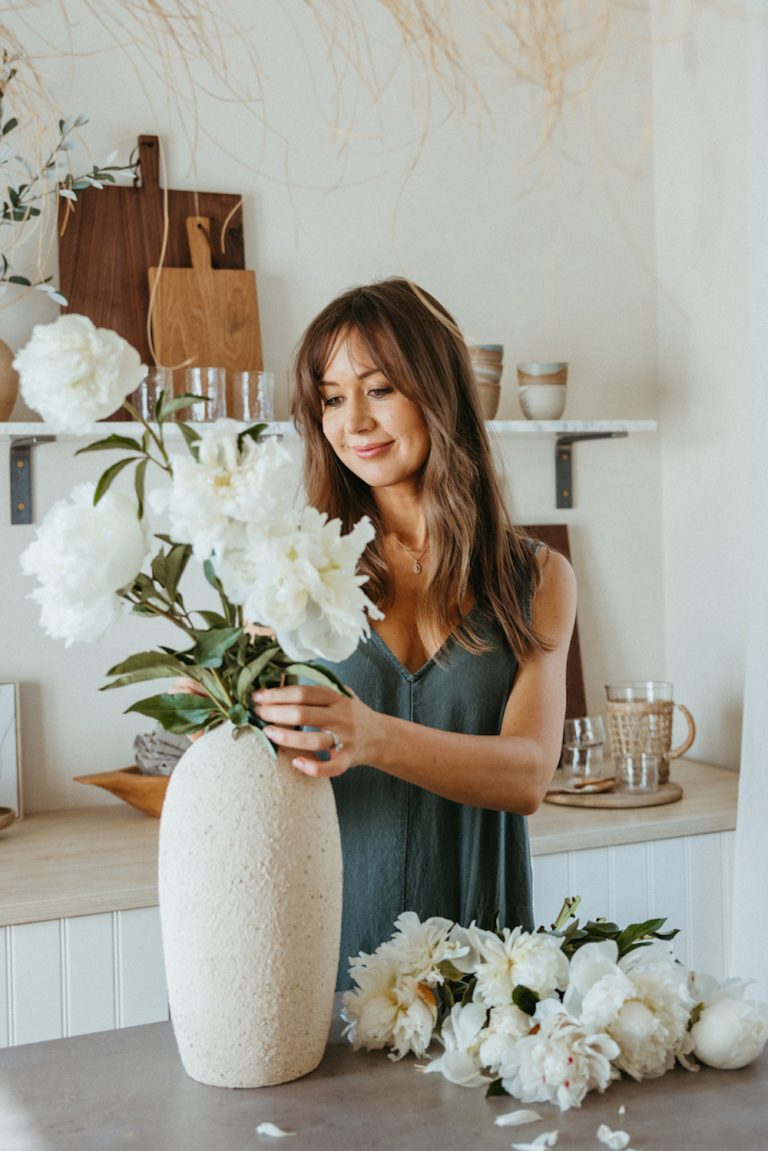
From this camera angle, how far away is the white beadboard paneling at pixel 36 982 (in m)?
1.87

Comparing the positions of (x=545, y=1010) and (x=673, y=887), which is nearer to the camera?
(x=545, y=1010)

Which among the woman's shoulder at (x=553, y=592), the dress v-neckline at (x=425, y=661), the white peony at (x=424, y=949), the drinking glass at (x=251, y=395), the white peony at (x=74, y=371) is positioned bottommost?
the white peony at (x=424, y=949)

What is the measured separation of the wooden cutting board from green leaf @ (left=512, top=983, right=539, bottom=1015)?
1.70 m

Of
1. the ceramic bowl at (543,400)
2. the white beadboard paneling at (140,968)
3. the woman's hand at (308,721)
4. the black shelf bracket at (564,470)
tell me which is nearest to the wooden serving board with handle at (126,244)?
the ceramic bowl at (543,400)

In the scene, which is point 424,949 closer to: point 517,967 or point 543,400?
point 517,967

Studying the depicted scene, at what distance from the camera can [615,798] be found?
2.39 meters

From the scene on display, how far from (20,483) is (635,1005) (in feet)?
5.88

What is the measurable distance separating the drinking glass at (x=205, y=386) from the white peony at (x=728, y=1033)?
5.32 ft

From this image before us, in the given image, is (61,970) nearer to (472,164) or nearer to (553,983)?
(553,983)

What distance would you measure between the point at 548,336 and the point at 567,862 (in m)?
1.20

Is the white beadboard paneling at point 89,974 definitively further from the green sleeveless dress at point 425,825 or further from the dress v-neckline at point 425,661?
the dress v-neckline at point 425,661

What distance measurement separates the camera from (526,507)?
2820 mm

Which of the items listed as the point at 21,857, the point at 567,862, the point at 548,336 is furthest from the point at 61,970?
the point at 548,336

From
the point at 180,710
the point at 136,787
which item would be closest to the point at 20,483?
the point at 136,787
